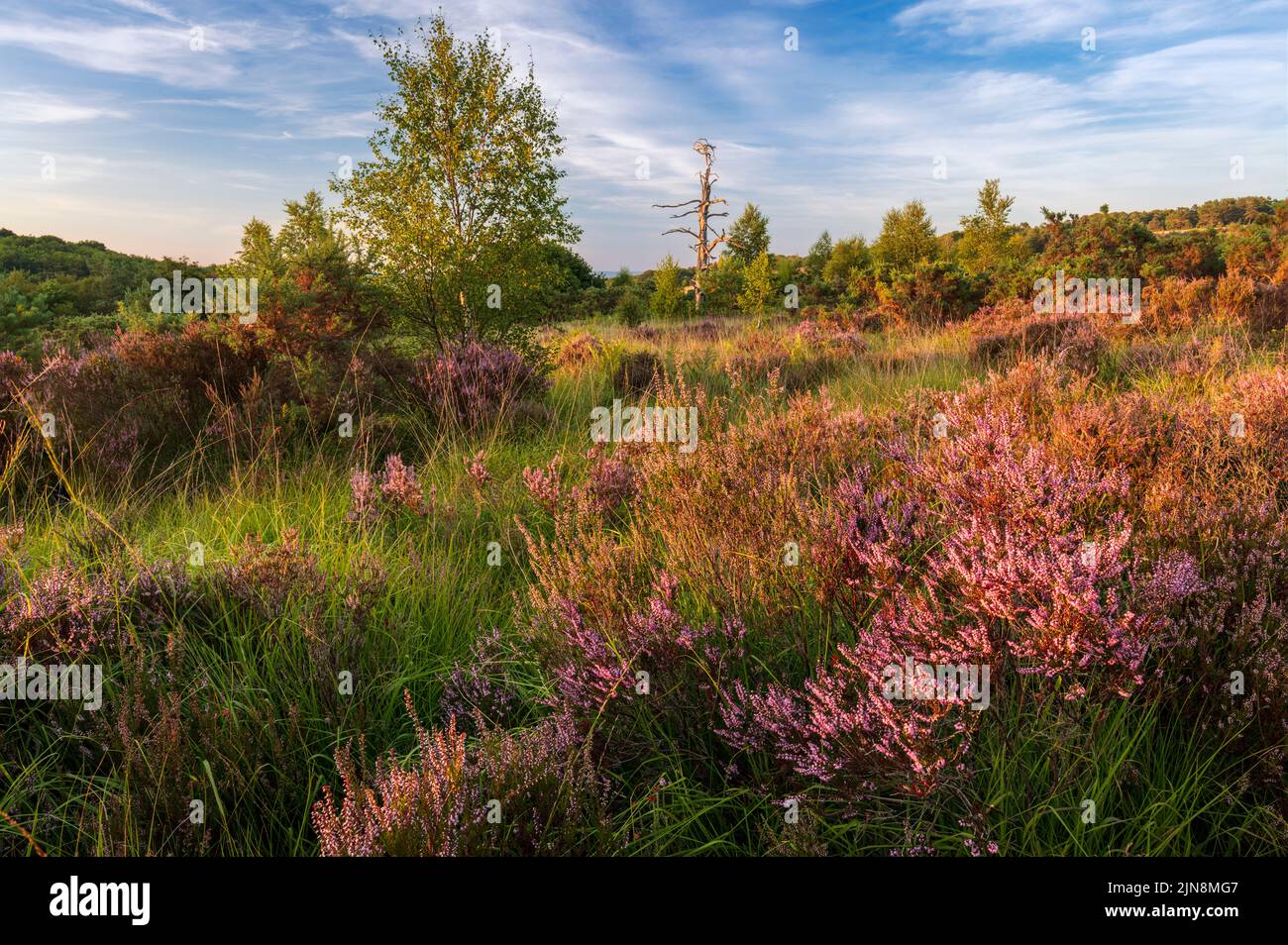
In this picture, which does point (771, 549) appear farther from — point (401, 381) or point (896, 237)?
point (896, 237)

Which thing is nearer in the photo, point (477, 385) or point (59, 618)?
point (59, 618)

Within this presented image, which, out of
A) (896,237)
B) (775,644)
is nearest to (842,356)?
(775,644)

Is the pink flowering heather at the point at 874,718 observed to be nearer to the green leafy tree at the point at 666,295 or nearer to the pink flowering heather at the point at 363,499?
the pink flowering heather at the point at 363,499

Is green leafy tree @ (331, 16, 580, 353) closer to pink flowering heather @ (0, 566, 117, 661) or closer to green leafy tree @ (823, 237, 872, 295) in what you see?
pink flowering heather @ (0, 566, 117, 661)

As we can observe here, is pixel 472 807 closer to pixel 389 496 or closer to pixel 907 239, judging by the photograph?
pixel 389 496

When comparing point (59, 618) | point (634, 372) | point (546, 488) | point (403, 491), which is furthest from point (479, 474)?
point (634, 372)

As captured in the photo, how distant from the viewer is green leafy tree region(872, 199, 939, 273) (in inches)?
1545

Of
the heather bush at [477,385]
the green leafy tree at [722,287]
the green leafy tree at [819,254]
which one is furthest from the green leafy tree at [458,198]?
the green leafy tree at [819,254]

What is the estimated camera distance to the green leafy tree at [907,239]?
39.2m

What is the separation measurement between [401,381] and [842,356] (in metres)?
6.67

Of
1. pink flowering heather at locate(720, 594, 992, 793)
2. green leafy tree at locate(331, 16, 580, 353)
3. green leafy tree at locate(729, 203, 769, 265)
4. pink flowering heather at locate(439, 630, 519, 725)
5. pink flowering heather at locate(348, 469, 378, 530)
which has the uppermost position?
green leafy tree at locate(729, 203, 769, 265)

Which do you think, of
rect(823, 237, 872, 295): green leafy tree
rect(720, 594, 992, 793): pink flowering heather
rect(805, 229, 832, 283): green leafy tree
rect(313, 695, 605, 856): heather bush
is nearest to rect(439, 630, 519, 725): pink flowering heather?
rect(313, 695, 605, 856): heather bush

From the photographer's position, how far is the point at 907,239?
130ft

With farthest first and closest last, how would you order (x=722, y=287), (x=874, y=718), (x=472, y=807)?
(x=722, y=287)
(x=874, y=718)
(x=472, y=807)
